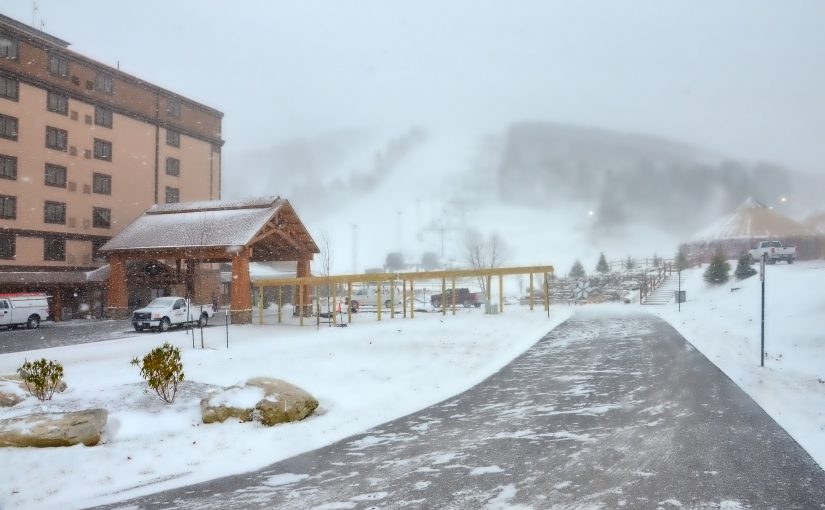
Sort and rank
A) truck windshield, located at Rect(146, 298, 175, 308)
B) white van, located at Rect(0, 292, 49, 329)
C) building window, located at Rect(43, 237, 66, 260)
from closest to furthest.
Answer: truck windshield, located at Rect(146, 298, 175, 308), white van, located at Rect(0, 292, 49, 329), building window, located at Rect(43, 237, 66, 260)

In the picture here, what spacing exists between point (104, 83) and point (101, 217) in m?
9.90

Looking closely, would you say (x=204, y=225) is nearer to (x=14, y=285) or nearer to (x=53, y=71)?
(x=14, y=285)

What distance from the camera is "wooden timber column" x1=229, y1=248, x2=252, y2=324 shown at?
94.9 feet

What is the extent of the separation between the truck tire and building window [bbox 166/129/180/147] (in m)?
19.8

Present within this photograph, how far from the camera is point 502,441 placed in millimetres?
8586

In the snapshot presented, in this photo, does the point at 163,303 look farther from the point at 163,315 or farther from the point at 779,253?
the point at 779,253

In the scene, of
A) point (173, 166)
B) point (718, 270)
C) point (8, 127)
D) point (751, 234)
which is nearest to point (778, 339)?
point (718, 270)

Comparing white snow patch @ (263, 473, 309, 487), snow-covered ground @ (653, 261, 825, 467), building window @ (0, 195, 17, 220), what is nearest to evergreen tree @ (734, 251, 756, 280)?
snow-covered ground @ (653, 261, 825, 467)

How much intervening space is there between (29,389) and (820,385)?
1627cm

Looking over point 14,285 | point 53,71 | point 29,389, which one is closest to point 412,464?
point 29,389

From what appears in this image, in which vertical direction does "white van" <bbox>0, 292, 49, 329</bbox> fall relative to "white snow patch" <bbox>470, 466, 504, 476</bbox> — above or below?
above

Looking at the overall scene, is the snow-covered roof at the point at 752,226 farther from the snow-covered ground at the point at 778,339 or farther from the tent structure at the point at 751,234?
the snow-covered ground at the point at 778,339

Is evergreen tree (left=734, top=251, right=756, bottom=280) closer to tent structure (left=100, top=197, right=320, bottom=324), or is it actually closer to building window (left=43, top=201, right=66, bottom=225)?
tent structure (left=100, top=197, right=320, bottom=324)

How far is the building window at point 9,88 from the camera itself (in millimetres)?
34312
